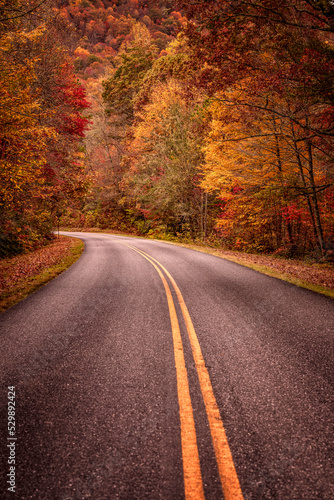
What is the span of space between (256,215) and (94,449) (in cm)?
1395

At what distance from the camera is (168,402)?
2.61 m

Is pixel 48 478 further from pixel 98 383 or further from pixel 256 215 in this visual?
pixel 256 215

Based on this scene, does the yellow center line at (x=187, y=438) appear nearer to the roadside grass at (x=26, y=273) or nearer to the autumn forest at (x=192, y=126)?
the roadside grass at (x=26, y=273)

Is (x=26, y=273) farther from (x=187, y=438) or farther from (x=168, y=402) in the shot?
(x=187, y=438)

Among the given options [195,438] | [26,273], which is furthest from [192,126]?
[195,438]

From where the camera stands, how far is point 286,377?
3027 mm

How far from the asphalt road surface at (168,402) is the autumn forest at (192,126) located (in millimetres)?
5676

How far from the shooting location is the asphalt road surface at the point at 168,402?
1847 millimetres

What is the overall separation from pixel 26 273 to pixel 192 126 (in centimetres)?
1513

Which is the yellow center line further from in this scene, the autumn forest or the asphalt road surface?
the autumn forest

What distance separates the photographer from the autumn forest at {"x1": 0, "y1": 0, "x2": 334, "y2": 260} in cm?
714

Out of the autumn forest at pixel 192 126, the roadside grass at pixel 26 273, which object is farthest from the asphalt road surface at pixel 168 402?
the autumn forest at pixel 192 126

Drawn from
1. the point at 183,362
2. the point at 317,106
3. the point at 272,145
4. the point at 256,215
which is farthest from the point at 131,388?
the point at 256,215

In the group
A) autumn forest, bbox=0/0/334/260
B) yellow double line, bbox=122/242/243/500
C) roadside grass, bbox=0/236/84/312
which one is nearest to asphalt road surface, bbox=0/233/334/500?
yellow double line, bbox=122/242/243/500
